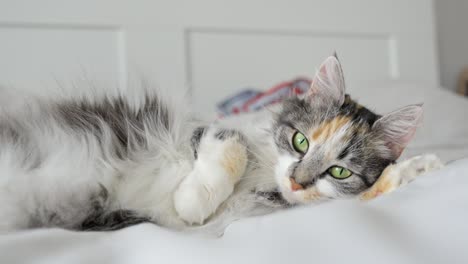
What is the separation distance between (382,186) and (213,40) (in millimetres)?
1650

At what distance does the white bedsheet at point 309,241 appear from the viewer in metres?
0.47

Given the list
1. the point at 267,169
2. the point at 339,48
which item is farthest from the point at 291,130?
the point at 339,48

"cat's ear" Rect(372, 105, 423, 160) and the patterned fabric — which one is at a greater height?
"cat's ear" Rect(372, 105, 423, 160)

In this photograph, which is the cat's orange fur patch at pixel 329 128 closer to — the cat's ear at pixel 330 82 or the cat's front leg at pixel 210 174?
the cat's ear at pixel 330 82

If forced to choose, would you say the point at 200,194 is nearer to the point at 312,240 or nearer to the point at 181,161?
the point at 181,161

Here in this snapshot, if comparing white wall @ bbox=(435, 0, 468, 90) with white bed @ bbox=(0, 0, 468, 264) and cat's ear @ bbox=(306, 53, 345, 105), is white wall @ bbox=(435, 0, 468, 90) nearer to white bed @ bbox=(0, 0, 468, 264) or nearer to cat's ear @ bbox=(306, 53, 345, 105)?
white bed @ bbox=(0, 0, 468, 264)

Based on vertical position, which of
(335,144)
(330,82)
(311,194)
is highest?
(330,82)

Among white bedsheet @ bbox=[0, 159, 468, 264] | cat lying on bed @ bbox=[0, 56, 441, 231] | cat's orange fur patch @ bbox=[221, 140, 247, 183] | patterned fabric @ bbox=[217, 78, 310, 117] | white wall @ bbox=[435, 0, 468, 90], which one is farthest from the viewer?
white wall @ bbox=[435, 0, 468, 90]

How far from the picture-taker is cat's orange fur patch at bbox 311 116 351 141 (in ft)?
3.01

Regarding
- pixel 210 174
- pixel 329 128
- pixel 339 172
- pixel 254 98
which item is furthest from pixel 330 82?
pixel 254 98

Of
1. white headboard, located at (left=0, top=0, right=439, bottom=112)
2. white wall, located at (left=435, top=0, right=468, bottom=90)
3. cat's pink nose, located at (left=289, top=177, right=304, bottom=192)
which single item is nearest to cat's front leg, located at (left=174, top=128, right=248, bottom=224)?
cat's pink nose, located at (left=289, top=177, right=304, bottom=192)

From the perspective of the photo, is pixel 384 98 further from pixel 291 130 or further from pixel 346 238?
pixel 346 238

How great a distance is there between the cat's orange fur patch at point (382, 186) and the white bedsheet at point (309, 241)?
0.19 metres

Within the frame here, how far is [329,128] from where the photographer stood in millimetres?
924
